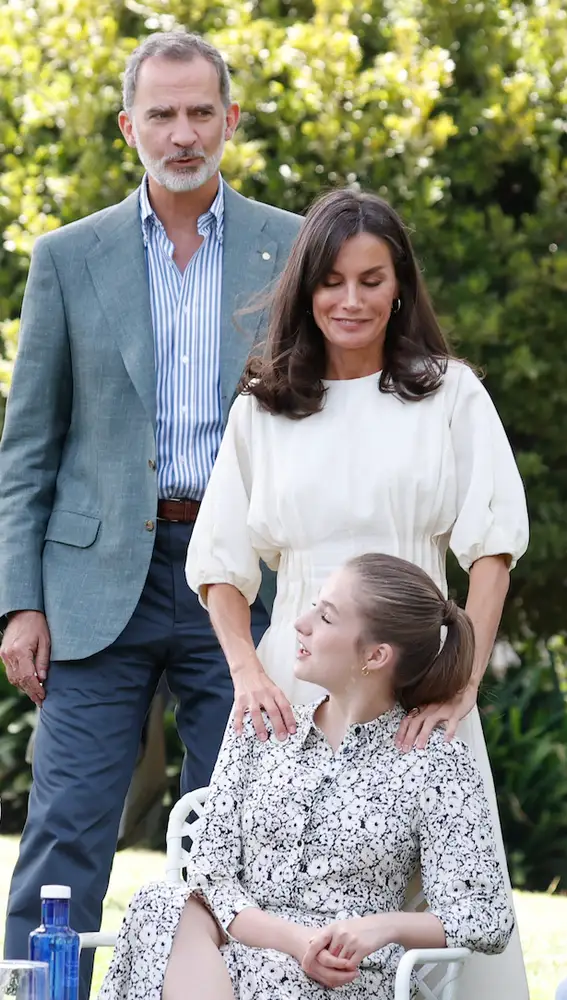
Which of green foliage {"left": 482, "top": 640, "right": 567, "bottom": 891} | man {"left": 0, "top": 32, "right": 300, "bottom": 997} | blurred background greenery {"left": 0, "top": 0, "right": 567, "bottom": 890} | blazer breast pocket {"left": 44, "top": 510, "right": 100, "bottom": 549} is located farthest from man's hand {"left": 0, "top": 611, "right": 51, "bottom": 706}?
green foliage {"left": 482, "top": 640, "right": 567, "bottom": 891}

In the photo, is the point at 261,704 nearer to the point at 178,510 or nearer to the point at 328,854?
the point at 328,854

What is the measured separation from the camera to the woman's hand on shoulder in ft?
10.8

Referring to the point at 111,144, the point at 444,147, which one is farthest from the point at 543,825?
the point at 111,144

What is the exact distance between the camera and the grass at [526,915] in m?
5.56

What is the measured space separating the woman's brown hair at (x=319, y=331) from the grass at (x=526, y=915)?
223 cm

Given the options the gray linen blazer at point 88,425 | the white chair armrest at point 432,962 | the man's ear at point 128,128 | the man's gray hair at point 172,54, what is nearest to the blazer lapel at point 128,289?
the gray linen blazer at point 88,425

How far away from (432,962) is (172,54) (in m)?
2.17

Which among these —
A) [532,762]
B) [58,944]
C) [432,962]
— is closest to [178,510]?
[58,944]

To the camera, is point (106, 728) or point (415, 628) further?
point (106, 728)

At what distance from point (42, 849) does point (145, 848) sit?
14.0ft

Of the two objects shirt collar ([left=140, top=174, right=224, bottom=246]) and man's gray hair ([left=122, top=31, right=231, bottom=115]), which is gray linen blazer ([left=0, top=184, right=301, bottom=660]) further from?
man's gray hair ([left=122, top=31, right=231, bottom=115])

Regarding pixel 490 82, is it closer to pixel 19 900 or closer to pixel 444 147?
pixel 444 147

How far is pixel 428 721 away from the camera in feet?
10.8

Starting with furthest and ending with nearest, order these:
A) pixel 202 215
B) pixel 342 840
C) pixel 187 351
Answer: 1. pixel 202 215
2. pixel 187 351
3. pixel 342 840
